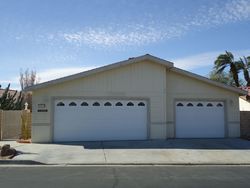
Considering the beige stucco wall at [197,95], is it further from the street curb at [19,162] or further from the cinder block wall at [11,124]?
the street curb at [19,162]

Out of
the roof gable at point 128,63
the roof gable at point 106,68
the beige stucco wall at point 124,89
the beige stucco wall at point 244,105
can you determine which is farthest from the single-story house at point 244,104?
the roof gable at point 106,68

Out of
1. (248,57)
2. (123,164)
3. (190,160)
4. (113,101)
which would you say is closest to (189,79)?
(113,101)

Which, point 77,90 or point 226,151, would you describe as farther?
point 77,90

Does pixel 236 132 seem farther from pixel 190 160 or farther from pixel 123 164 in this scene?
pixel 123 164

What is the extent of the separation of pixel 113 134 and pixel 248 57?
2612 centimetres

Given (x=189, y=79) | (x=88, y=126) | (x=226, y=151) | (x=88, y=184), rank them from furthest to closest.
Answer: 1. (x=189, y=79)
2. (x=88, y=126)
3. (x=226, y=151)
4. (x=88, y=184)

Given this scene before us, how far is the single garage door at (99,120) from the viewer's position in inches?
734

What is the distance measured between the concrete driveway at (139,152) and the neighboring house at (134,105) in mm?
1264

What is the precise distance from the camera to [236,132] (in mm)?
21000

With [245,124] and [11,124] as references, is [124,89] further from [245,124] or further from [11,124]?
[245,124]

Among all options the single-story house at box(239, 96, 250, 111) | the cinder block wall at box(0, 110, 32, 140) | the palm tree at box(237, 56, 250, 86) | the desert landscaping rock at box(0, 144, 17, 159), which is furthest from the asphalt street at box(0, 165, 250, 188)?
the palm tree at box(237, 56, 250, 86)

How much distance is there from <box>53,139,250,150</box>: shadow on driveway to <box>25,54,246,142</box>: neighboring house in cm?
106

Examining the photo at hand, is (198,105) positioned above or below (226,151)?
above

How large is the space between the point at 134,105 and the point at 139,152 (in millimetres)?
4808
